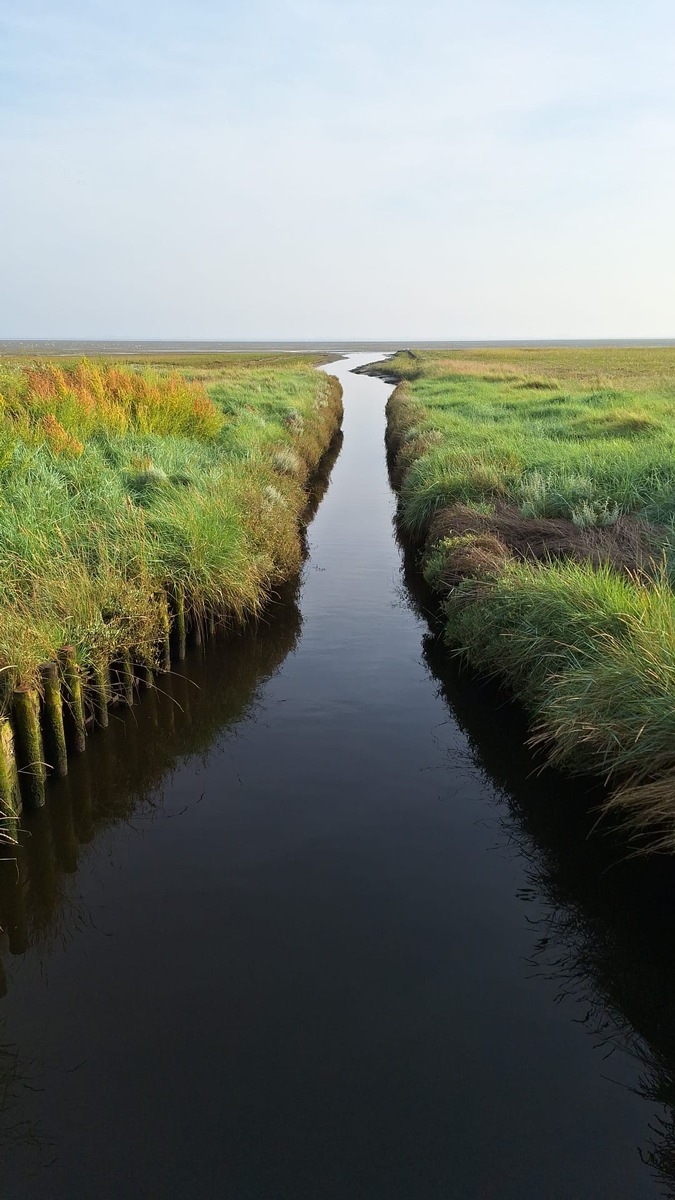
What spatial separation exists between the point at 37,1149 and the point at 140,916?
1526mm

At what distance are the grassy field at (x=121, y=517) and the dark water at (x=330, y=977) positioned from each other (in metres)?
A: 1.23

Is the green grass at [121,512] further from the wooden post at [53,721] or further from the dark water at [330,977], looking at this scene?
the dark water at [330,977]

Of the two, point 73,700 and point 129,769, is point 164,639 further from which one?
point 129,769

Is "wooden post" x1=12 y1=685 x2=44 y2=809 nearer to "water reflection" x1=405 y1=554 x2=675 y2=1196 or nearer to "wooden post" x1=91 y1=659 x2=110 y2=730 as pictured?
"wooden post" x1=91 y1=659 x2=110 y2=730

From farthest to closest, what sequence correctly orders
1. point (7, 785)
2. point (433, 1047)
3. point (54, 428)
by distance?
point (54, 428), point (7, 785), point (433, 1047)

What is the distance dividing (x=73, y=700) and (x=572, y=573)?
17.0 ft

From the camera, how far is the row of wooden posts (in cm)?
587

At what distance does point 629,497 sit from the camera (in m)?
11.8

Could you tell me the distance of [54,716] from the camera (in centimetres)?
637

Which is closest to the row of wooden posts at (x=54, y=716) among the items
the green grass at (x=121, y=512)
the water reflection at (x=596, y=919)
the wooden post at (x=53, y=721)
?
the wooden post at (x=53, y=721)

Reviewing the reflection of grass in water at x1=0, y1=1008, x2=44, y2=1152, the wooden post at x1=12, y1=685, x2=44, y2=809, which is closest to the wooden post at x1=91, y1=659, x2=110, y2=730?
the wooden post at x1=12, y1=685, x2=44, y2=809

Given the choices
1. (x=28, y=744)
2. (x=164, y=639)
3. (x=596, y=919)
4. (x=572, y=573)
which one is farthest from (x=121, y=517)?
(x=596, y=919)

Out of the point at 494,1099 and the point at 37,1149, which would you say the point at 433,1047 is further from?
the point at 37,1149

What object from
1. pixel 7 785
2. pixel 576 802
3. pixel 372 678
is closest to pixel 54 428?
pixel 372 678
